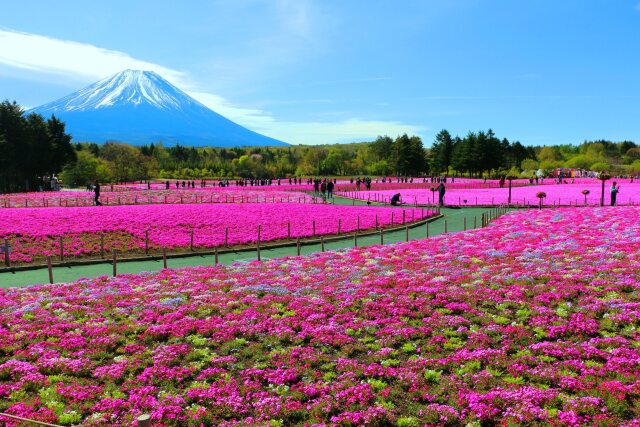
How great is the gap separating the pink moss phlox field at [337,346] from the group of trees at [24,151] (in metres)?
75.4

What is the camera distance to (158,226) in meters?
36.6

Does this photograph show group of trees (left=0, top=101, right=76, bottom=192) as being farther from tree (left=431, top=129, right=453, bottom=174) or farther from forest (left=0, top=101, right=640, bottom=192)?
tree (left=431, top=129, right=453, bottom=174)

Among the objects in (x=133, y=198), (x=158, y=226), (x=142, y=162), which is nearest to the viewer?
(x=158, y=226)

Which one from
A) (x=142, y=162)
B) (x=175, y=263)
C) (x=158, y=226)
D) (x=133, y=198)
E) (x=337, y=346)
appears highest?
(x=142, y=162)

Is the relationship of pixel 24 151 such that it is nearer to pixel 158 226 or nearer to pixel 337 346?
pixel 158 226

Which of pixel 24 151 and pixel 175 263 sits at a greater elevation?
pixel 24 151

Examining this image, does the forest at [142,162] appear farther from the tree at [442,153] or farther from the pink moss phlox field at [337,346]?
the pink moss phlox field at [337,346]

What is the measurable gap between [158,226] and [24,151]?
6523 centimetres

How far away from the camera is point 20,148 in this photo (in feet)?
279

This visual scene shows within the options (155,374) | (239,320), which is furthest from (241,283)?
(155,374)

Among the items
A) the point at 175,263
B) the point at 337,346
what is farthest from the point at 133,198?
the point at 337,346

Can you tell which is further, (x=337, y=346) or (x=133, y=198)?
(x=133, y=198)

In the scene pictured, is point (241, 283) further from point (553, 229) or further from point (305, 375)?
point (553, 229)

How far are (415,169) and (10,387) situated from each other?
145827mm
